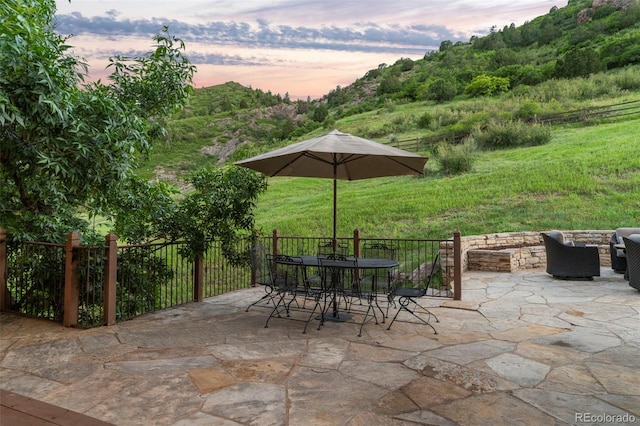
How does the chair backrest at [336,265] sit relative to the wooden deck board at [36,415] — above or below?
above

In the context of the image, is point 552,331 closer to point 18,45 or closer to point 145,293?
point 145,293

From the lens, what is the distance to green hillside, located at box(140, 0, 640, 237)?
12516mm

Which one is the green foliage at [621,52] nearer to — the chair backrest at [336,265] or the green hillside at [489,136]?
the green hillside at [489,136]

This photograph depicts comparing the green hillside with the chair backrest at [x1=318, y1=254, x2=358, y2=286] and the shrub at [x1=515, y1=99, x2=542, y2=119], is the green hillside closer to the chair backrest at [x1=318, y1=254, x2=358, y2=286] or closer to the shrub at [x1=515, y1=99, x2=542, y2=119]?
the shrub at [x1=515, y1=99, x2=542, y2=119]

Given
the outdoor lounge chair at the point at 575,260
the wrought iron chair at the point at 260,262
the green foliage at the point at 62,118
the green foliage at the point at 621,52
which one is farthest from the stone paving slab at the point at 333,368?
the green foliage at the point at 621,52

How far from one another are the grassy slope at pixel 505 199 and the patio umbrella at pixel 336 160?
540 cm

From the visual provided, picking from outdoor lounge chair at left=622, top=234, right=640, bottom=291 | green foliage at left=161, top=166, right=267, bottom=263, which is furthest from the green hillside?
outdoor lounge chair at left=622, top=234, right=640, bottom=291

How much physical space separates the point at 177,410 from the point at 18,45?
2.97 metres

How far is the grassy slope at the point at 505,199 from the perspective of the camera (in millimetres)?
11750

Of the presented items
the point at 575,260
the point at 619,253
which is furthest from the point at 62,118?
the point at 619,253

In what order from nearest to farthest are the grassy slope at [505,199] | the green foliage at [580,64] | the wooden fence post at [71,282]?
the wooden fence post at [71,282] → the grassy slope at [505,199] → the green foliage at [580,64]

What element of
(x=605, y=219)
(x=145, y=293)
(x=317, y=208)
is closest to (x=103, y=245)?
(x=145, y=293)

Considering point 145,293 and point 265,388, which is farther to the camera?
point 145,293

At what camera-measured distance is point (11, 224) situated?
5.60 meters
